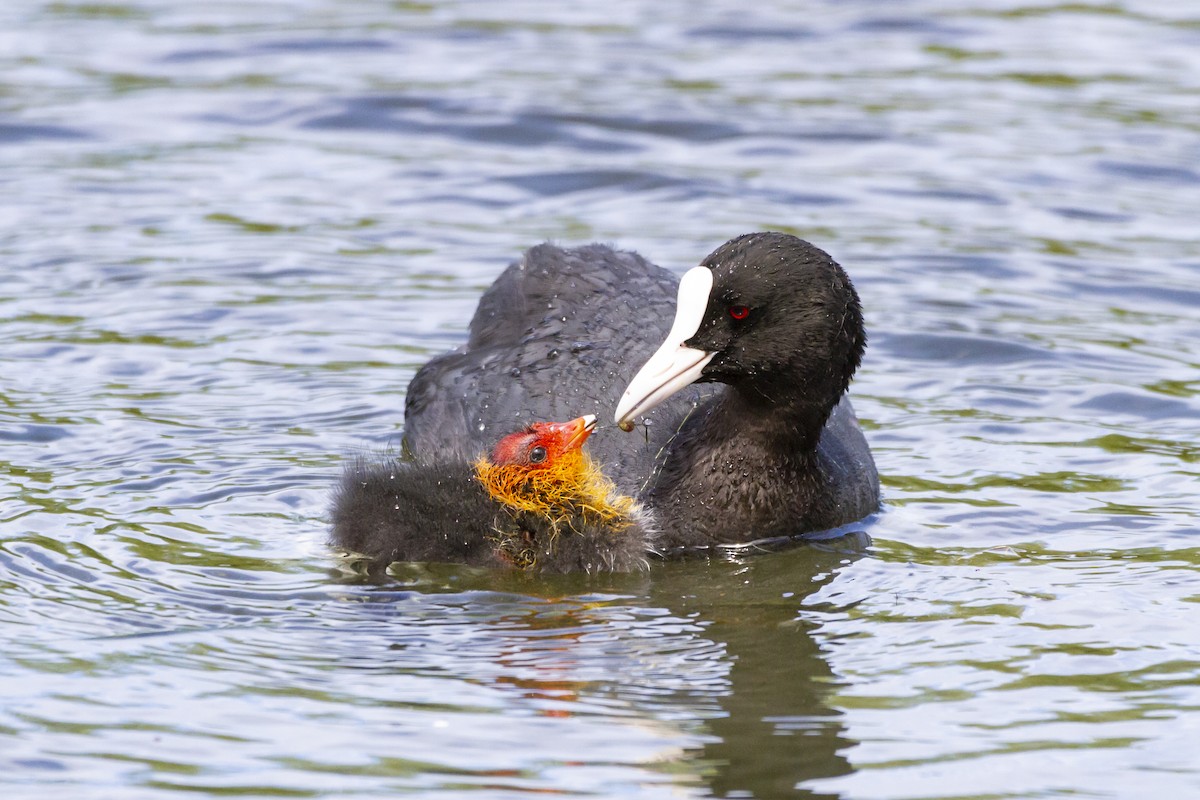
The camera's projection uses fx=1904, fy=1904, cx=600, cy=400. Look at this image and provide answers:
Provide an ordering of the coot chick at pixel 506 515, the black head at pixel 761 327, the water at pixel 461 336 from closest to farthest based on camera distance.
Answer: the water at pixel 461 336 < the coot chick at pixel 506 515 < the black head at pixel 761 327

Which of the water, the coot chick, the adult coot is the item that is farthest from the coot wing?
the water

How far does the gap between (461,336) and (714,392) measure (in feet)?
6.45

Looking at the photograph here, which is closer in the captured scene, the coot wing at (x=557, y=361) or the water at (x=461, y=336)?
the water at (x=461, y=336)

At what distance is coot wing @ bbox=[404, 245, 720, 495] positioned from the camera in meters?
6.09

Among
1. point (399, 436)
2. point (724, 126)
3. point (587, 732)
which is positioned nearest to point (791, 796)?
point (587, 732)

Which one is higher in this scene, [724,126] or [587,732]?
[724,126]

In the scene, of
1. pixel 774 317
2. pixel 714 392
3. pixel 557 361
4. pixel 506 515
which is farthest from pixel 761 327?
pixel 506 515

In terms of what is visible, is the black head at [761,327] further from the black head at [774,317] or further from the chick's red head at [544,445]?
the chick's red head at [544,445]

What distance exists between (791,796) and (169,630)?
1.79m

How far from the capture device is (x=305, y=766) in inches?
165

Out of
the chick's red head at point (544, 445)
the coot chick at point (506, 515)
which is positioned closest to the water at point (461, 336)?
the coot chick at point (506, 515)

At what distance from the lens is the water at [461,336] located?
4.45 meters

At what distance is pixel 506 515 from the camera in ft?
18.2

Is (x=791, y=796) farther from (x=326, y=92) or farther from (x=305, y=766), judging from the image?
(x=326, y=92)
